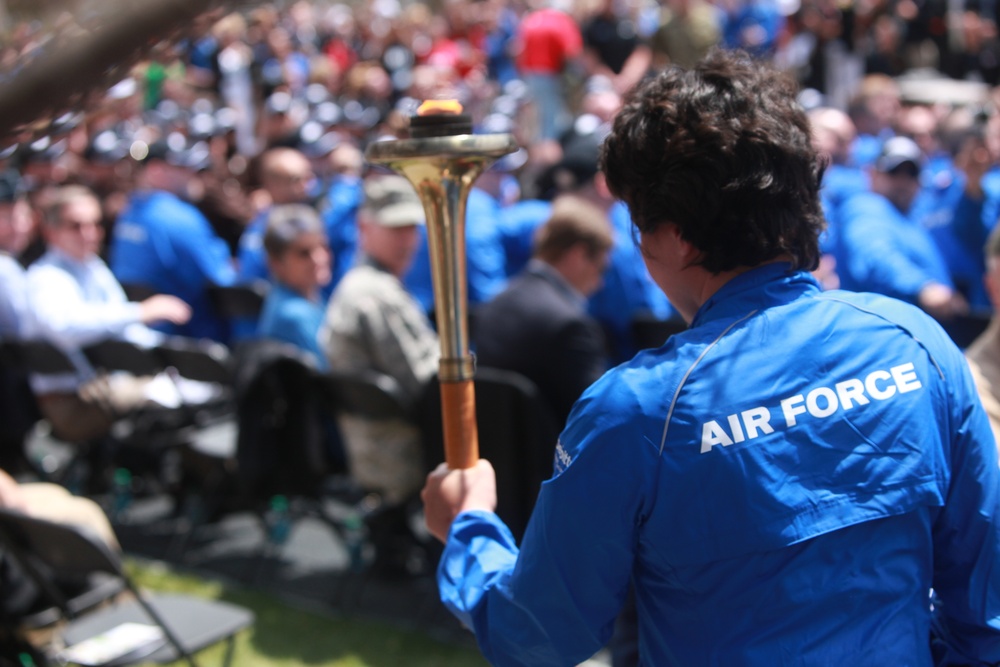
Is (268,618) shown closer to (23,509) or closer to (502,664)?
(23,509)

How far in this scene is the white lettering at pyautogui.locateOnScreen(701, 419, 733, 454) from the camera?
4.52 ft

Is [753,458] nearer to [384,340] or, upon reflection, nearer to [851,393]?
[851,393]

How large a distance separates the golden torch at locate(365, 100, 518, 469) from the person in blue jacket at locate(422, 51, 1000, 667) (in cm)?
25

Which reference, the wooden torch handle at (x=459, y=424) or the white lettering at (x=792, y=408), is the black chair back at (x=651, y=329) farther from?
the white lettering at (x=792, y=408)

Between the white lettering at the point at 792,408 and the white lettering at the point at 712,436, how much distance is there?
0.29 feet

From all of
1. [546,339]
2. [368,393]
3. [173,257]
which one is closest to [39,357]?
[173,257]

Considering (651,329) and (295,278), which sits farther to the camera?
(295,278)

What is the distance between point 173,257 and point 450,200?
16.5 ft

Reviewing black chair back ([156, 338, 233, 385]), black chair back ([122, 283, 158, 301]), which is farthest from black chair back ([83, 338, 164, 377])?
black chair back ([122, 283, 158, 301])

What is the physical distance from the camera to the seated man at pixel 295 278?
4.82 metres

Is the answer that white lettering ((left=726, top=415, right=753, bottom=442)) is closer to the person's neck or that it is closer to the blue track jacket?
the blue track jacket

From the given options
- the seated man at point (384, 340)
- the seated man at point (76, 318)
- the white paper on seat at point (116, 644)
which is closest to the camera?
the white paper on seat at point (116, 644)

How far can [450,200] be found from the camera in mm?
1725

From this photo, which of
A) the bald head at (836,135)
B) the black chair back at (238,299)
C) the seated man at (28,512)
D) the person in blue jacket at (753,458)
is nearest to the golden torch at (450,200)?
the person in blue jacket at (753,458)
